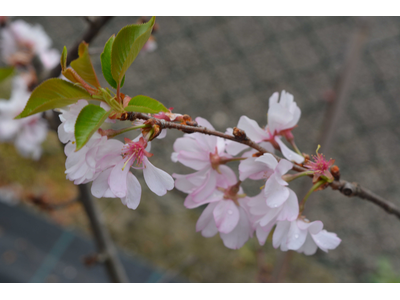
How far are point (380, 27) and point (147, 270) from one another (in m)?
2.18

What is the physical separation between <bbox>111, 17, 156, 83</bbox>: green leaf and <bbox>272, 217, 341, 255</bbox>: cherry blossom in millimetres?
291

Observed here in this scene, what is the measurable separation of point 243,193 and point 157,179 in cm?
13

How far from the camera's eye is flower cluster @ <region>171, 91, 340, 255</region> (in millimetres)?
420

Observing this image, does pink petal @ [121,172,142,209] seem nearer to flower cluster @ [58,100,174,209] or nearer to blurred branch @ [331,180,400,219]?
flower cluster @ [58,100,174,209]

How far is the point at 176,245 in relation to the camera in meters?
1.87

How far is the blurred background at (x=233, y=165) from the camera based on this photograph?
5.57 feet

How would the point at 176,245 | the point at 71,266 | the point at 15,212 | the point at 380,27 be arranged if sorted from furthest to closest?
the point at 380,27 → the point at 176,245 → the point at 15,212 → the point at 71,266

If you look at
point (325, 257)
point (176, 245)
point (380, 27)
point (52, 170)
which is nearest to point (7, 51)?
point (52, 170)

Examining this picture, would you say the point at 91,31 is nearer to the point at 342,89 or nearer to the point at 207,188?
the point at 207,188

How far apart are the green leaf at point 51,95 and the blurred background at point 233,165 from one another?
1451mm

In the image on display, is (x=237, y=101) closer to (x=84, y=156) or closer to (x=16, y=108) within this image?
(x=16, y=108)

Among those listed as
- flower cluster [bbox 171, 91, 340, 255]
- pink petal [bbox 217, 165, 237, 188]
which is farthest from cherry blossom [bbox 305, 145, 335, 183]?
pink petal [bbox 217, 165, 237, 188]

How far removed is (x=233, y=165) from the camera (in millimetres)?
2027

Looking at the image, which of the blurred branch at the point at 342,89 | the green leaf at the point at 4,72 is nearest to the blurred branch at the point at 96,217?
the green leaf at the point at 4,72
